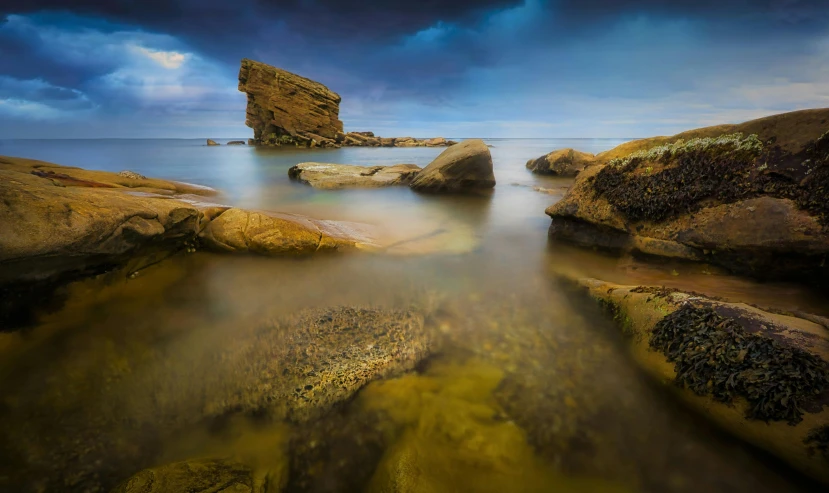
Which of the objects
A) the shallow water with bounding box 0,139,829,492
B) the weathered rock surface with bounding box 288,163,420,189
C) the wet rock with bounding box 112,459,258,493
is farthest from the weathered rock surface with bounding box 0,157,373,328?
the weathered rock surface with bounding box 288,163,420,189

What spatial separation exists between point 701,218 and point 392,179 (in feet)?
45.5

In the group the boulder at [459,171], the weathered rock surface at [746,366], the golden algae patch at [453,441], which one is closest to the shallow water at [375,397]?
the golden algae patch at [453,441]

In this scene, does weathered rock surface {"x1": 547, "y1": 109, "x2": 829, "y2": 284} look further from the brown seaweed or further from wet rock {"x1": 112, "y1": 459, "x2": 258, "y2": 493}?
wet rock {"x1": 112, "y1": 459, "x2": 258, "y2": 493}

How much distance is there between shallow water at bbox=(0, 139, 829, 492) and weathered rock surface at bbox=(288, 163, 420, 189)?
11.4m

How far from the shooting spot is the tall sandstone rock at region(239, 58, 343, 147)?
55875 millimetres

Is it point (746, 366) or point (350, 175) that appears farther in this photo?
point (350, 175)

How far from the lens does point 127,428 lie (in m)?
2.96

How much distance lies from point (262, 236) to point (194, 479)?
5102 mm

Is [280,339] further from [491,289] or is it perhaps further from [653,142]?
[653,142]

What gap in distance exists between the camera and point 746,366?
303cm

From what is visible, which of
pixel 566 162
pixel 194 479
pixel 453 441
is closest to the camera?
pixel 194 479

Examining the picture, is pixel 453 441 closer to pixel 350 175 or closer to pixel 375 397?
pixel 375 397

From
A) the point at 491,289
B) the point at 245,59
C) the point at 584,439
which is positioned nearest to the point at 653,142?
the point at 491,289

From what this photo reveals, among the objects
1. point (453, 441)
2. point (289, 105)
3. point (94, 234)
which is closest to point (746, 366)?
point (453, 441)
